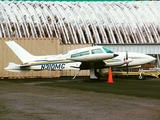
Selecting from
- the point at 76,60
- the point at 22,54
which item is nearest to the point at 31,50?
the point at 22,54

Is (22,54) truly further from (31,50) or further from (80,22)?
(80,22)

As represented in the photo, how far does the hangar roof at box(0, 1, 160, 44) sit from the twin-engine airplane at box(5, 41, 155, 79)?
29.5ft

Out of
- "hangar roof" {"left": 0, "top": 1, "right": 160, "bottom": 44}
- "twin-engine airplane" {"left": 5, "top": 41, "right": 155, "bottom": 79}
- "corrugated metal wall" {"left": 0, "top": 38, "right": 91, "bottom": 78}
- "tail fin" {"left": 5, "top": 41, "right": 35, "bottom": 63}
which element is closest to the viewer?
"twin-engine airplane" {"left": 5, "top": 41, "right": 155, "bottom": 79}

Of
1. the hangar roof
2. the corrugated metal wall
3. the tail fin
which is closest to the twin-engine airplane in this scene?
the tail fin

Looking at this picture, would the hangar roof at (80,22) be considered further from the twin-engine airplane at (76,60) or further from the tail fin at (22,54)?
the twin-engine airplane at (76,60)

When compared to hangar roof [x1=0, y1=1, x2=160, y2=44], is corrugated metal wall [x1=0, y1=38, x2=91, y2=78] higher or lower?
lower

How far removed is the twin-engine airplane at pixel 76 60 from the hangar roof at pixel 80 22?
900cm

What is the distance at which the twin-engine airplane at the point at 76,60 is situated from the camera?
107 feet

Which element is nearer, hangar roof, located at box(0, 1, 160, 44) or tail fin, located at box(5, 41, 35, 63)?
tail fin, located at box(5, 41, 35, 63)

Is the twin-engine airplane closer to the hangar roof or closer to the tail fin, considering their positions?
the tail fin

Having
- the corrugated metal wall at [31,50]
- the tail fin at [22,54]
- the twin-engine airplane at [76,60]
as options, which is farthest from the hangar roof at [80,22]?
the twin-engine airplane at [76,60]

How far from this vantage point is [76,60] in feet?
109

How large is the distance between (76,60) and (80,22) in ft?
46.6

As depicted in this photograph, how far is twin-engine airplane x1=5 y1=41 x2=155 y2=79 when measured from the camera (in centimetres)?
3266
